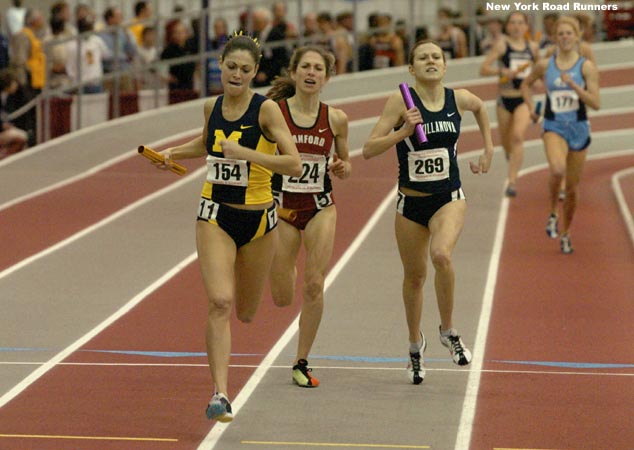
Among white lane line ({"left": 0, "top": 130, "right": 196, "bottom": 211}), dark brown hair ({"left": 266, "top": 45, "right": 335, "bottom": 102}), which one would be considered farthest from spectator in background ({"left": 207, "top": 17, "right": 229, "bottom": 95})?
dark brown hair ({"left": 266, "top": 45, "right": 335, "bottom": 102})

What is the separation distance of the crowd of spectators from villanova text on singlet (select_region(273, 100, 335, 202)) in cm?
1141

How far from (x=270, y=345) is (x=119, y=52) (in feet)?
43.5

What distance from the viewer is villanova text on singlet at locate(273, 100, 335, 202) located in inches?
371

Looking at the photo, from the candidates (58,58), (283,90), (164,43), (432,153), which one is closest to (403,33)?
(164,43)

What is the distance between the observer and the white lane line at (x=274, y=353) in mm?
8078

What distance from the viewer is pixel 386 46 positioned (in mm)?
26312

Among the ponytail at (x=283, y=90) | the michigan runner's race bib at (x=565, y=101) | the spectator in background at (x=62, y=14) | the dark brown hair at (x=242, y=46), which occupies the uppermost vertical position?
the dark brown hair at (x=242, y=46)

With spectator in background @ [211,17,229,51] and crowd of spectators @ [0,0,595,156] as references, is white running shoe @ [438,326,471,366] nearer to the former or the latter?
crowd of spectators @ [0,0,595,156]

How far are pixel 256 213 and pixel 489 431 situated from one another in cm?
171

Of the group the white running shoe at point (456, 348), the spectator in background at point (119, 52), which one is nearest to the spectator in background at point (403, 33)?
the spectator in background at point (119, 52)

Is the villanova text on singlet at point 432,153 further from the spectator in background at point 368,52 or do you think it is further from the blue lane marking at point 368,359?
the spectator in background at point 368,52

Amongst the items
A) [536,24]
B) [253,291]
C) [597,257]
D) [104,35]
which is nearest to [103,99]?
[104,35]

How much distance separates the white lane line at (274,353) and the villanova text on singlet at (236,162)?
47.4 inches

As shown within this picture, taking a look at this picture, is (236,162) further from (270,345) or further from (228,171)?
(270,345)
